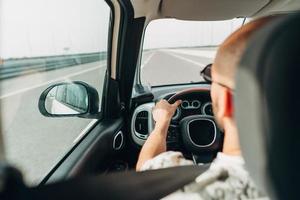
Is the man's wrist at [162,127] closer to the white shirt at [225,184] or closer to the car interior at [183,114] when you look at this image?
the car interior at [183,114]

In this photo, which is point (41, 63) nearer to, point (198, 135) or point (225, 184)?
point (225, 184)

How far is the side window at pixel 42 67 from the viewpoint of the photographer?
1.93 metres

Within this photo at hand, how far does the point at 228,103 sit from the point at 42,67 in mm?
1607

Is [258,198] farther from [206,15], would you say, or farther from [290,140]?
[206,15]

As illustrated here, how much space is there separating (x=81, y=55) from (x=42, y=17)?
982mm

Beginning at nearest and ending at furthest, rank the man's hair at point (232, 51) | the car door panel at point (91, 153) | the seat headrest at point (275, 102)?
the seat headrest at point (275, 102) → the man's hair at point (232, 51) → the car door panel at point (91, 153)

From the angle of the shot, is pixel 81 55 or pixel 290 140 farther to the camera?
pixel 81 55

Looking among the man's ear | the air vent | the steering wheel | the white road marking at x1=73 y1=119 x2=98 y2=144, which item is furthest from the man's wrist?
the air vent

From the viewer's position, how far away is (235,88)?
1.32 m

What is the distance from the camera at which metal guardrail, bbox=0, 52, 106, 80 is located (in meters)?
1.84

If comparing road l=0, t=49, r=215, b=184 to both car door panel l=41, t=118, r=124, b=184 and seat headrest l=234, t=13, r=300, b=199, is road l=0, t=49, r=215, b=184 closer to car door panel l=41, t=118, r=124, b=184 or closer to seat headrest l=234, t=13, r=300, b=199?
car door panel l=41, t=118, r=124, b=184

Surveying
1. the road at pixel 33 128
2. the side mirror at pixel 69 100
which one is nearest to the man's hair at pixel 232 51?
the road at pixel 33 128

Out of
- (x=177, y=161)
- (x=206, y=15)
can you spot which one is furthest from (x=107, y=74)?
(x=177, y=161)

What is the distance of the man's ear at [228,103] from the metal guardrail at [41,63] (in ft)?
2.85
